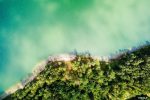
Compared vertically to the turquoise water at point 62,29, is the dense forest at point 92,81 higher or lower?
lower

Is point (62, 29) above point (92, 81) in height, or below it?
above

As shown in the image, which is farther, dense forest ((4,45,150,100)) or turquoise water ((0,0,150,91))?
turquoise water ((0,0,150,91))

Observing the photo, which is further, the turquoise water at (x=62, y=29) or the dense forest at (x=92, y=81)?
the turquoise water at (x=62, y=29)

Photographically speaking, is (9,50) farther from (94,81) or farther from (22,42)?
(94,81)

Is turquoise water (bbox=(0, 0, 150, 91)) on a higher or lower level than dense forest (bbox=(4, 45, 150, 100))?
higher

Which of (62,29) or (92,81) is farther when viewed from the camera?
(62,29)
